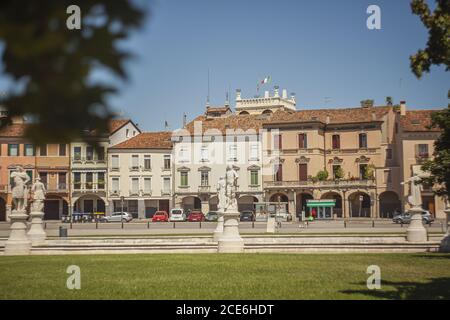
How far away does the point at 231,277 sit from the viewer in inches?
539

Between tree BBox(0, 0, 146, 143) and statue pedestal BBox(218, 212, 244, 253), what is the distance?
1986cm

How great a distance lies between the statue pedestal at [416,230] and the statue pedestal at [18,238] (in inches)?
607

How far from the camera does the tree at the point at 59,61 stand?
2.20 meters

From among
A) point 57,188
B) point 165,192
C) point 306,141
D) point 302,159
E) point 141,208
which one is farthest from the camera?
point 165,192

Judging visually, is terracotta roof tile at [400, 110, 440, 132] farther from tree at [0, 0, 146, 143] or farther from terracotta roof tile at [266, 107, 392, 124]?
tree at [0, 0, 146, 143]

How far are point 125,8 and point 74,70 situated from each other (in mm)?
336

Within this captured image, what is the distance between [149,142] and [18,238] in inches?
1841

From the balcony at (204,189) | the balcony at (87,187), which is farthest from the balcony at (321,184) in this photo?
the balcony at (87,187)

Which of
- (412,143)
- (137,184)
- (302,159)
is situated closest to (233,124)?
(302,159)

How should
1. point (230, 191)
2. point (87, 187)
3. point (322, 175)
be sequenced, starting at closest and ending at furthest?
point (230, 191) < point (322, 175) < point (87, 187)

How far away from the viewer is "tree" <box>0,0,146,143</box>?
86.7 inches

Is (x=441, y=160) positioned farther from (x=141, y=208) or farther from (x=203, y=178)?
(x=141, y=208)

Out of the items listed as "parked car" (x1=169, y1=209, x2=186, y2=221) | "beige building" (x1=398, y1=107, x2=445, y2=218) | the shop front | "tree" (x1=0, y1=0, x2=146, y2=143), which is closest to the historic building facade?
"beige building" (x1=398, y1=107, x2=445, y2=218)
